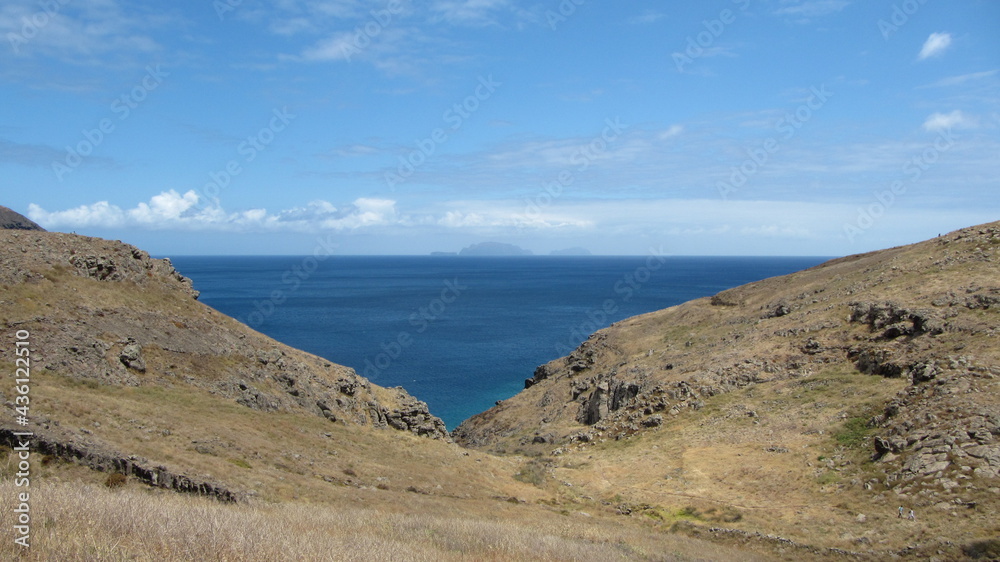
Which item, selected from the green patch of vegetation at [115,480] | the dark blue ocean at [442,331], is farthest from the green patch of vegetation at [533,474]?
the dark blue ocean at [442,331]

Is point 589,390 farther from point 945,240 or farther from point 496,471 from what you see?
→ point 945,240

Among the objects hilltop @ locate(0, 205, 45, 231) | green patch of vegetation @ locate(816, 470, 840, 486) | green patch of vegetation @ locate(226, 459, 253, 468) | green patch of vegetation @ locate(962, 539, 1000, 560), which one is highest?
hilltop @ locate(0, 205, 45, 231)

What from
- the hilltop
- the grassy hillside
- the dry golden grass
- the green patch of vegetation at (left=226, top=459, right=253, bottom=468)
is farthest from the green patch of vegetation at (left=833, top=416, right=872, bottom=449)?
the hilltop

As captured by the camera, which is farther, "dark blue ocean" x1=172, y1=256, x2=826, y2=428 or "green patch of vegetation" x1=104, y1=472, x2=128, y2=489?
"dark blue ocean" x1=172, y1=256, x2=826, y2=428

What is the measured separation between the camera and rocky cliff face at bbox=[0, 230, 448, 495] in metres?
28.7

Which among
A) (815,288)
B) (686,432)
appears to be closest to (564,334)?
(815,288)

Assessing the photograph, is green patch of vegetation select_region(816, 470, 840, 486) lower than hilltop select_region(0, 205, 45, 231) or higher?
lower

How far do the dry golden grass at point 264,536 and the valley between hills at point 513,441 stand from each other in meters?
0.09

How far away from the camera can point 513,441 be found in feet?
157

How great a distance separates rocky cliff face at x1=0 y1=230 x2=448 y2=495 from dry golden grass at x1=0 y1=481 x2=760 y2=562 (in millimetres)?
14312

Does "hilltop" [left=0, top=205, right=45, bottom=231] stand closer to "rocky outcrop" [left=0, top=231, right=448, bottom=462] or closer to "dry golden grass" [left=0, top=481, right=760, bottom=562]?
"rocky outcrop" [left=0, top=231, right=448, bottom=462]

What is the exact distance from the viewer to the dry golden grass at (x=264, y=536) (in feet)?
30.7

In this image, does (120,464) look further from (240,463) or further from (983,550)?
(983,550)

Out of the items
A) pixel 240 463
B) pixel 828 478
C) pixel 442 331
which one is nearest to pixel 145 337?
pixel 240 463
